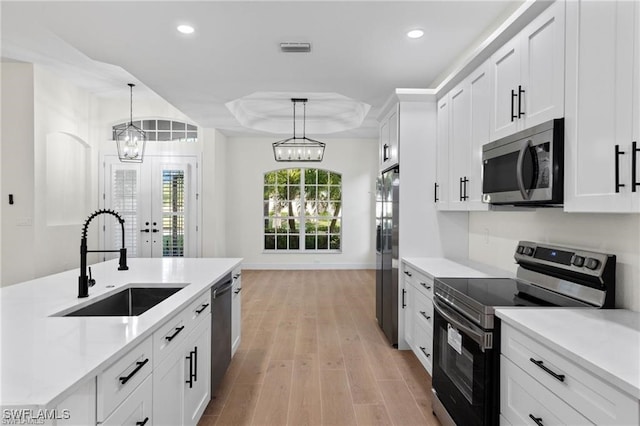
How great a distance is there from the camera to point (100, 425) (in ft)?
3.71

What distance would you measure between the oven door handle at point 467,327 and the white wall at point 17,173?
5554 mm

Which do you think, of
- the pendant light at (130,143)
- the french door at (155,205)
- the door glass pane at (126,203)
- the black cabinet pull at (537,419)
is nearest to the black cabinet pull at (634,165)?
→ the black cabinet pull at (537,419)

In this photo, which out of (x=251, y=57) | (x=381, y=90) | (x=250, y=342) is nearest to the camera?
(x=251, y=57)

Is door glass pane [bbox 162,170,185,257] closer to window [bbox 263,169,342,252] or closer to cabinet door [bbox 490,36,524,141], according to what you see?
window [bbox 263,169,342,252]

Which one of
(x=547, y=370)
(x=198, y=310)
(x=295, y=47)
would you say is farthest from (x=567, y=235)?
(x=295, y=47)

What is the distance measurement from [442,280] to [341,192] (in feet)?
19.5

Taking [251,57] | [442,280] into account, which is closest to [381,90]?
[251,57]

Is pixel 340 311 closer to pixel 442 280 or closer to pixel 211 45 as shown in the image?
pixel 442 280

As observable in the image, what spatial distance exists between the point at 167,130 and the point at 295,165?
107 inches

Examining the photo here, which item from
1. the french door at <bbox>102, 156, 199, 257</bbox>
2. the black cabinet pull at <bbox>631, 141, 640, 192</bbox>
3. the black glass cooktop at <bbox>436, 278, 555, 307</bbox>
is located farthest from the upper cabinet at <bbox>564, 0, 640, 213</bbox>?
the french door at <bbox>102, 156, 199, 257</bbox>

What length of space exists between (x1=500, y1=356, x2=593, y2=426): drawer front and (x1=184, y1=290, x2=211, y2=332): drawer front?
1622 mm

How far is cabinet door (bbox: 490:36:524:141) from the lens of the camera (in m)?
2.16

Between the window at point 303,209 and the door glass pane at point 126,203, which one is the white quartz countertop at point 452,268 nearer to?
the window at point 303,209

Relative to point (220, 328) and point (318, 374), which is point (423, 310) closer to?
point (318, 374)
